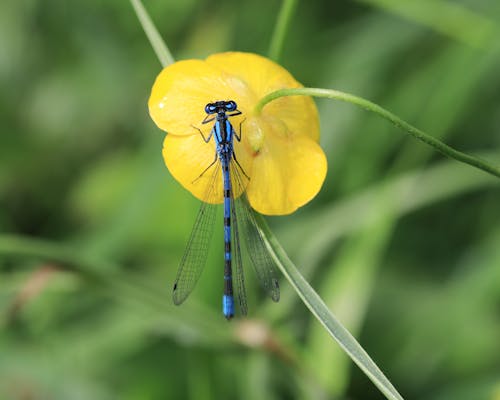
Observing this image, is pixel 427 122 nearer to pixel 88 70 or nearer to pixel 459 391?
pixel 459 391

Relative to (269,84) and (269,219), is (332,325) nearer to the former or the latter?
(269,84)

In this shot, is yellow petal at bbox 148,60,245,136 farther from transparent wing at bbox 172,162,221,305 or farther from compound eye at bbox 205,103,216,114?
transparent wing at bbox 172,162,221,305

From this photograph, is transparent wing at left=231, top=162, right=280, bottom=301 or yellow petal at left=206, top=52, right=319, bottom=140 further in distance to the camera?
transparent wing at left=231, top=162, right=280, bottom=301

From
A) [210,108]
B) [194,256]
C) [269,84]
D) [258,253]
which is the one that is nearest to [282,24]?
[269,84]

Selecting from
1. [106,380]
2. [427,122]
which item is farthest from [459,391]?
[106,380]

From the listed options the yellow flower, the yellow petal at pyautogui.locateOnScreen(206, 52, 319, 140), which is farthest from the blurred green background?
the yellow petal at pyautogui.locateOnScreen(206, 52, 319, 140)

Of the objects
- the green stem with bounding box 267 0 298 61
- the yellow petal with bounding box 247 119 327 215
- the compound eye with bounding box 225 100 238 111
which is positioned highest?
the green stem with bounding box 267 0 298 61

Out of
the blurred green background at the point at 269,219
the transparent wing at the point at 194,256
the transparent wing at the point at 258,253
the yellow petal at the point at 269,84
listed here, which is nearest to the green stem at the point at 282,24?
the yellow petal at the point at 269,84
